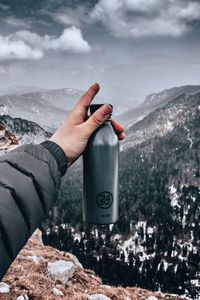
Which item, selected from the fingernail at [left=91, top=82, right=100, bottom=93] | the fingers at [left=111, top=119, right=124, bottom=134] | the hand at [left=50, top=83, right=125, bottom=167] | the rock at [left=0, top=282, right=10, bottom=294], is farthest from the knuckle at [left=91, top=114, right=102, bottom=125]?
the rock at [left=0, top=282, right=10, bottom=294]

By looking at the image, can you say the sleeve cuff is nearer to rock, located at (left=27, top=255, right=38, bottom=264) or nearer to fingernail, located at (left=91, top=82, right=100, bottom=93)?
fingernail, located at (left=91, top=82, right=100, bottom=93)

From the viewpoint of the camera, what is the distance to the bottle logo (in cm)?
620

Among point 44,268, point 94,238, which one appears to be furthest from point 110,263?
point 44,268

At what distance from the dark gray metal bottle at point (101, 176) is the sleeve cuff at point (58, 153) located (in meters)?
0.98

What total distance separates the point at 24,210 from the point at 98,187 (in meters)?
2.47

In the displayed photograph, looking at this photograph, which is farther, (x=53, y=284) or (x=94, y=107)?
(x=53, y=284)

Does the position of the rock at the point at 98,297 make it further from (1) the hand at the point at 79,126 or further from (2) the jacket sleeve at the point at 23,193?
(2) the jacket sleeve at the point at 23,193

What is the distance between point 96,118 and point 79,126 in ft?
1.03

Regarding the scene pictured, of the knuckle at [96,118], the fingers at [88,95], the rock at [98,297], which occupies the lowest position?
the rock at [98,297]

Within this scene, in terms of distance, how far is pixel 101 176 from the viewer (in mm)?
6141

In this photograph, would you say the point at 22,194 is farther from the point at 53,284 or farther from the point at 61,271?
the point at 61,271

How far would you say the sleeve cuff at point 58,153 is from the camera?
4855mm

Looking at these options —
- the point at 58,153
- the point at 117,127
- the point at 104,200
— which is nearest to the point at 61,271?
the point at 104,200

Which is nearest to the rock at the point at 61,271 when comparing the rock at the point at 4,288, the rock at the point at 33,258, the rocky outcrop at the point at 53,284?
the rocky outcrop at the point at 53,284
